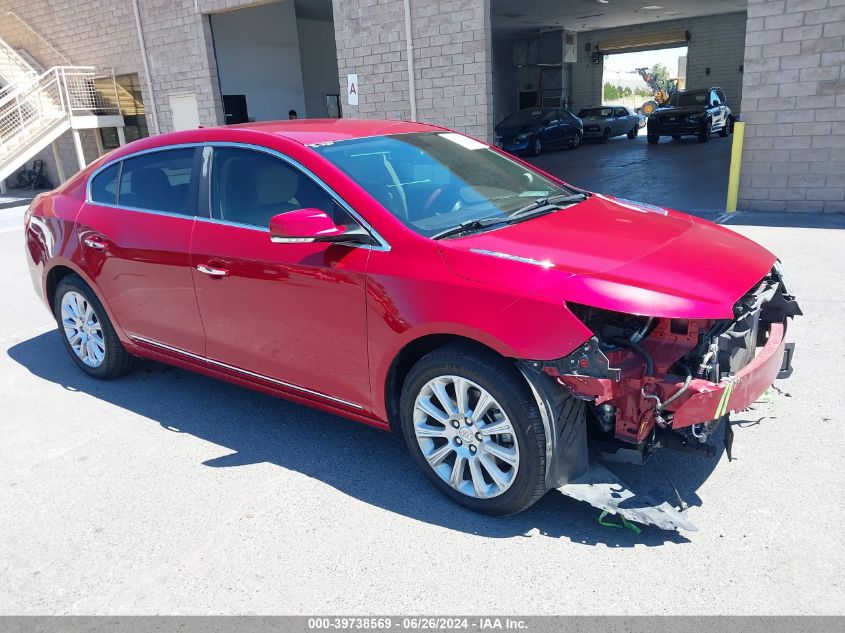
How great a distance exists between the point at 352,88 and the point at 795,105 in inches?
321

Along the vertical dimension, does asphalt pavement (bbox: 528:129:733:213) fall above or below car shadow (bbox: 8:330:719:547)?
below

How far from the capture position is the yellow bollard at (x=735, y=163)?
10258mm

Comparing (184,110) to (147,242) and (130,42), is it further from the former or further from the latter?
(147,242)

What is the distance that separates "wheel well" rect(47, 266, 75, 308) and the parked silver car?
23.5 meters

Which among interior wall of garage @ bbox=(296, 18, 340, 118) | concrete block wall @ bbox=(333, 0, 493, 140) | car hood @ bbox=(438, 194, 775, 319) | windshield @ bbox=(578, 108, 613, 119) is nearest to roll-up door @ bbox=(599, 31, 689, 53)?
windshield @ bbox=(578, 108, 613, 119)

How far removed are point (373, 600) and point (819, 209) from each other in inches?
386

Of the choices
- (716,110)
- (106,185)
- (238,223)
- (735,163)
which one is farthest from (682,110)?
(238,223)

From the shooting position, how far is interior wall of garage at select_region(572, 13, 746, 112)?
28844 mm

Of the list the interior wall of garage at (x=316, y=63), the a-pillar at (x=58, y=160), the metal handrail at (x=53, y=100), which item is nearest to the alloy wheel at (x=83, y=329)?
the metal handrail at (x=53, y=100)

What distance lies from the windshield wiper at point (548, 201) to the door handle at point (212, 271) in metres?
1.62

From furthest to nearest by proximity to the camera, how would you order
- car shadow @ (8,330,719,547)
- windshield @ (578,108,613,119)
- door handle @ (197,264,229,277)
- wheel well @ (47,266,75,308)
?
windshield @ (578,108,613,119) → wheel well @ (47,266,75,308) → door handle @ (197,264,229,277) → car shadow @ (8,330,719,547)

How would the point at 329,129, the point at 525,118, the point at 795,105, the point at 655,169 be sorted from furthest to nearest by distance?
the point at 525,118, the point at 655,169, the point at 795,105, the point at 329,129

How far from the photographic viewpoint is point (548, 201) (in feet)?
12.8

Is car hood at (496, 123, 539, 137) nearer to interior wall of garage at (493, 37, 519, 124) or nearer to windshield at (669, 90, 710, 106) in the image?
windshield at (669, 90, 710, 106)
